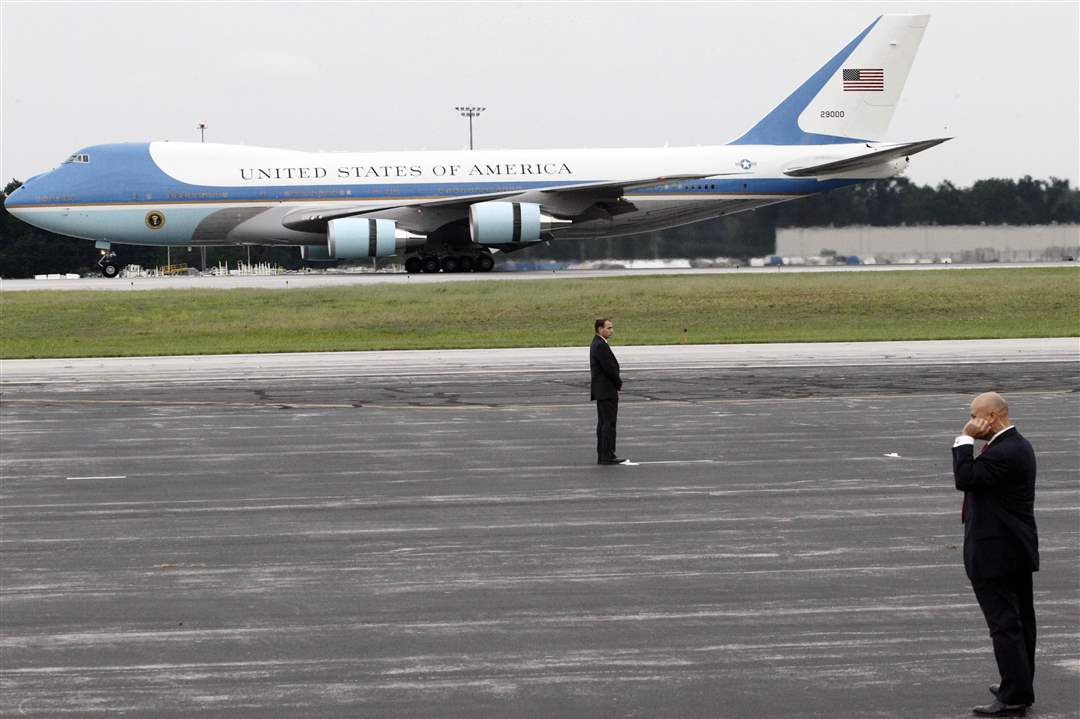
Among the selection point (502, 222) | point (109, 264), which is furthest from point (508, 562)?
point (109, 264)

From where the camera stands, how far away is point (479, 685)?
8391 mm

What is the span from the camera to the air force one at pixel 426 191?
163 feet

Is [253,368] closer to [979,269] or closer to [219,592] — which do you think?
[219,592]

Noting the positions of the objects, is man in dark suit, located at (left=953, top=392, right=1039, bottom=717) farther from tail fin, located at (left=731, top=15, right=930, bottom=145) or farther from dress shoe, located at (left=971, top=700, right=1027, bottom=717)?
tail fin, located at (left=731, top=15, right=930, bottom=145)

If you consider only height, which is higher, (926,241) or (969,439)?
(926,241)

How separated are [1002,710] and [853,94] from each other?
48892 millimetres

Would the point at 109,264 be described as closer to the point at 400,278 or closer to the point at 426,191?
the point at 400,278

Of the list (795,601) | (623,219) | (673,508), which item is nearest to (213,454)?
(673,508)

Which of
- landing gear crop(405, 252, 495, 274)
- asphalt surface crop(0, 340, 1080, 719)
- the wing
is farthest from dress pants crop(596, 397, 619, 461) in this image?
landing gear crop(405, 252, 495, 274)

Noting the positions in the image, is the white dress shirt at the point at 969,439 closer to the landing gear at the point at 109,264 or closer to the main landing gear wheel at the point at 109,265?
the landing gear at the point at 109,264

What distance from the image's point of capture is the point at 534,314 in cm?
4097

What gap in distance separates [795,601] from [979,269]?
42379 millimetres

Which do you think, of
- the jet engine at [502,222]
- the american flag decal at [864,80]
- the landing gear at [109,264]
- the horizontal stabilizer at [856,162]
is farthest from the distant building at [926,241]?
the landing gear at [109,264]

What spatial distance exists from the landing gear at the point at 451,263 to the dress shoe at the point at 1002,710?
148 feet
